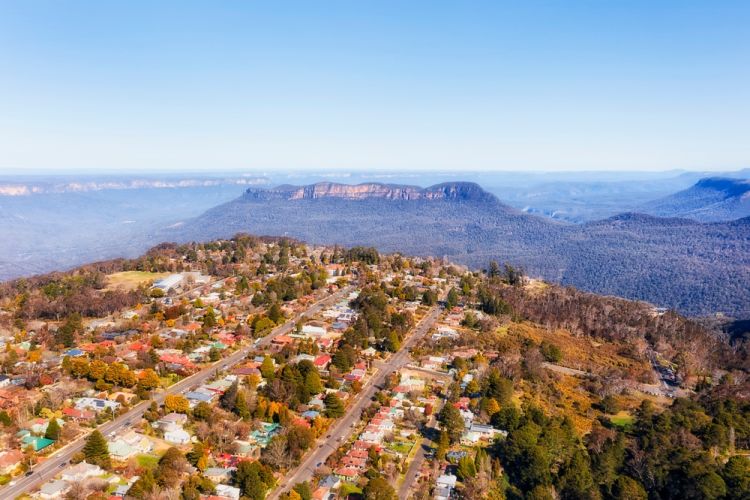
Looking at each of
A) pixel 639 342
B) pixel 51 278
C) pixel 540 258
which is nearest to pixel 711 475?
pixel 639 342

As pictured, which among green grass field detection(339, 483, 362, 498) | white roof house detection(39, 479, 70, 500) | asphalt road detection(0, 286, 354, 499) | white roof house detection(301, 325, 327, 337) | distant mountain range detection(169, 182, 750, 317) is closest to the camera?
white roof house detection(39, 479, 70, 500)

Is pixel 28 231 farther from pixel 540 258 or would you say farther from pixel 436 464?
pixel 436 464

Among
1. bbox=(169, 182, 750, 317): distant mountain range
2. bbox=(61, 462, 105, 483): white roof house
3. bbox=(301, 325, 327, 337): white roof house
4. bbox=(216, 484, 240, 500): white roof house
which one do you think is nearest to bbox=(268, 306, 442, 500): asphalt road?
bbox=(216, 484, 240, 500): white roof house

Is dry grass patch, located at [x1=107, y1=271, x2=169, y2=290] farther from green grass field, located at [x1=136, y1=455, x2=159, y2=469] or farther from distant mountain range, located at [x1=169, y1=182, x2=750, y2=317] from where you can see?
distant mountain range, located at [x1=169, y1=182, x2=750, y2=317]

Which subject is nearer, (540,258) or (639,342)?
(639,342)

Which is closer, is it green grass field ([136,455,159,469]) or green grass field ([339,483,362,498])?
green grass field ([339,483,362,498])

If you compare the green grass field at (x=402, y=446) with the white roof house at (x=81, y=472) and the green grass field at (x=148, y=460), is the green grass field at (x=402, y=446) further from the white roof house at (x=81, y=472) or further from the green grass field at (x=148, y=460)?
the white roof house at (x=81, y=472)

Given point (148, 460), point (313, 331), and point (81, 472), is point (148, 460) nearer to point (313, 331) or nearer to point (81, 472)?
point (81, 472)
